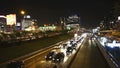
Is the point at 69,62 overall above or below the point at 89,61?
above

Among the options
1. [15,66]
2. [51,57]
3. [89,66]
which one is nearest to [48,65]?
[15,66]

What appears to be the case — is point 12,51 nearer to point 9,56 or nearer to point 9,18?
point 9,56

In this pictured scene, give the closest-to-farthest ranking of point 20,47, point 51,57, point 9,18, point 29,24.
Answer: point 51,57, point 20,47, point 9,18, point 29,24

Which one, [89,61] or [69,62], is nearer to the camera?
[69,62]

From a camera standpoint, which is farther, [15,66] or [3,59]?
[3,59]

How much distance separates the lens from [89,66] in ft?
120

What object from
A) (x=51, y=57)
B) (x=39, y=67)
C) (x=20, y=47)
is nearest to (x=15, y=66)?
(x=39, y=67)

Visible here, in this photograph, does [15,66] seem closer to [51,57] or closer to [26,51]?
[51,57]

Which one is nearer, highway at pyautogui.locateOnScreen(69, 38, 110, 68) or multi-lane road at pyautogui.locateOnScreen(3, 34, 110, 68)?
multi-lane road at pyautogui.locateOnScreen(3, 34, 110, 68)

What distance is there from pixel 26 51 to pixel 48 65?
2809cm

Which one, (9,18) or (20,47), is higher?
(9,18)

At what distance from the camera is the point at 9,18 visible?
117 metres

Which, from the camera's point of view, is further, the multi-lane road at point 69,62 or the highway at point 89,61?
the highway at point 89,61

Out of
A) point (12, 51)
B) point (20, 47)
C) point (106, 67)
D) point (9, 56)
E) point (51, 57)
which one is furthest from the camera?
point (20, 47)
